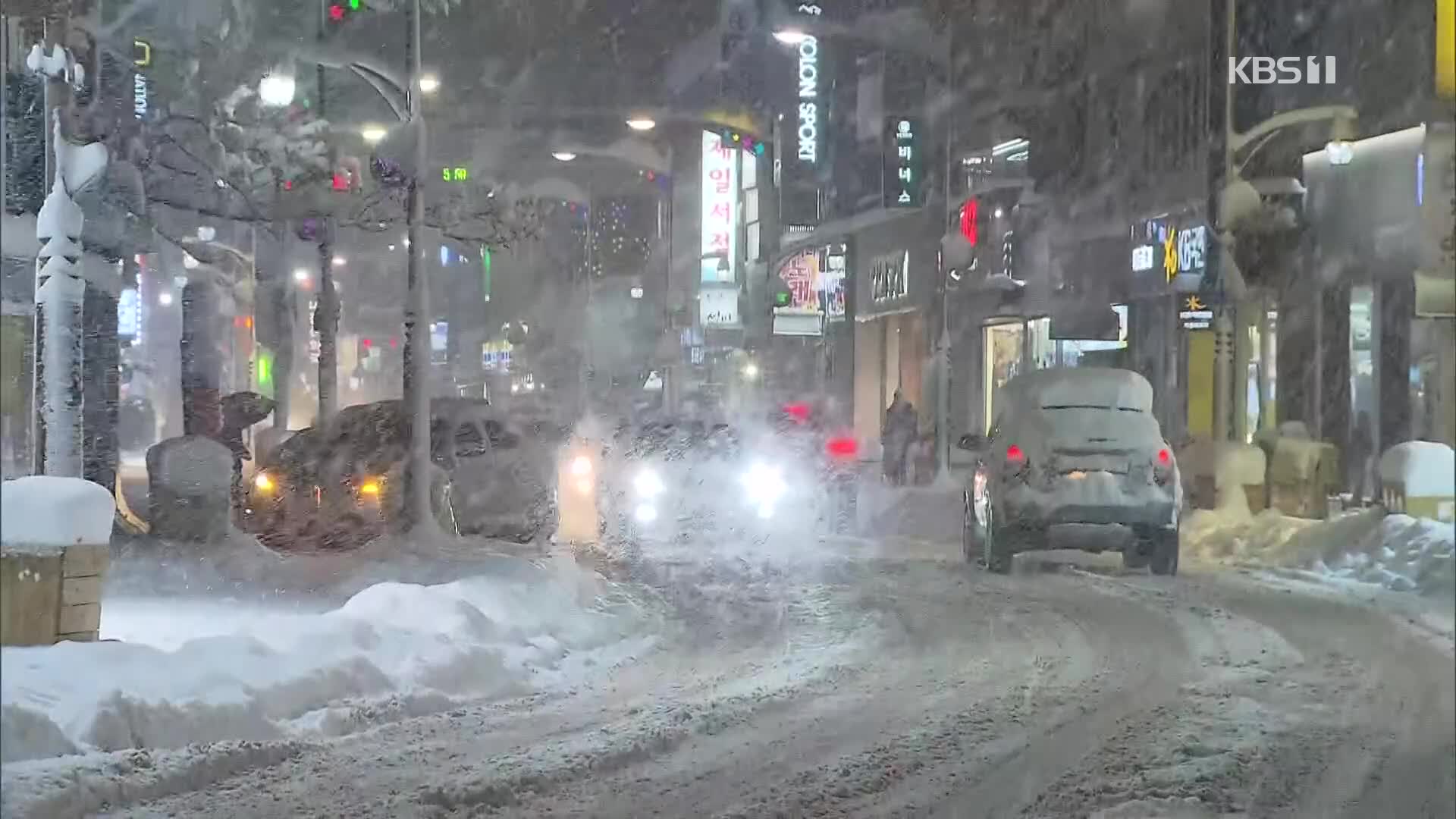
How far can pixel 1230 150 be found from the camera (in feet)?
64.6

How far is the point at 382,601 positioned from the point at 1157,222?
19.0 meters

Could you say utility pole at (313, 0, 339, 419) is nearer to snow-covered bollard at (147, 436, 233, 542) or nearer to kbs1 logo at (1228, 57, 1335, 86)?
snow-covered bollard at (147, 436, 233, 542)

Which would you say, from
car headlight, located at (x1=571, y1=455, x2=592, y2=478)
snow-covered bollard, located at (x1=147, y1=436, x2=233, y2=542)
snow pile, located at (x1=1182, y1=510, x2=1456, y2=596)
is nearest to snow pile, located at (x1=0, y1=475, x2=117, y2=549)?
snow pile, located at (x1=1182, y1=510, x2=1456, y2=596)

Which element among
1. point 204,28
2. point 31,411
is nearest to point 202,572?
point 31,411

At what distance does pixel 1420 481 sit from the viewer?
1165 cm

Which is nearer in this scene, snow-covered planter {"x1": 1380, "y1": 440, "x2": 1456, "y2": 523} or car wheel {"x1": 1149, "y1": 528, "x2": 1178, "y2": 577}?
snow-covered planter {"x1": 1380, "y1": 440, "x2": 1456, "y2": 523}

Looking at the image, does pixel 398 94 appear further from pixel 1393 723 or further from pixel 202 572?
pixel 1393 723

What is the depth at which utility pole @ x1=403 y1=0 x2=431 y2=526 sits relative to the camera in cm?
1611

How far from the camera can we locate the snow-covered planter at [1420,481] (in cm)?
1126

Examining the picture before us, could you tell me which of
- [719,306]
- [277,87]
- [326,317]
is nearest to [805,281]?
[719,306]

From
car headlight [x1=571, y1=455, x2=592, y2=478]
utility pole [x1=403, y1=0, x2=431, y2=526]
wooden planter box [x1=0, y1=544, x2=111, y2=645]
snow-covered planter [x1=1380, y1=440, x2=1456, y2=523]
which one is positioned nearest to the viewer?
wooden planter box [x1=0, y1=544, x2=111, y2=645]

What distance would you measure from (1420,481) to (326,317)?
51.0ft

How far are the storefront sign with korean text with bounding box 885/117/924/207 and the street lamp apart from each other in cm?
1638

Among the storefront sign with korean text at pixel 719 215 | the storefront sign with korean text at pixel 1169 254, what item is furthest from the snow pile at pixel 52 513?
the storefront sign with korean text at pixel 719 215
